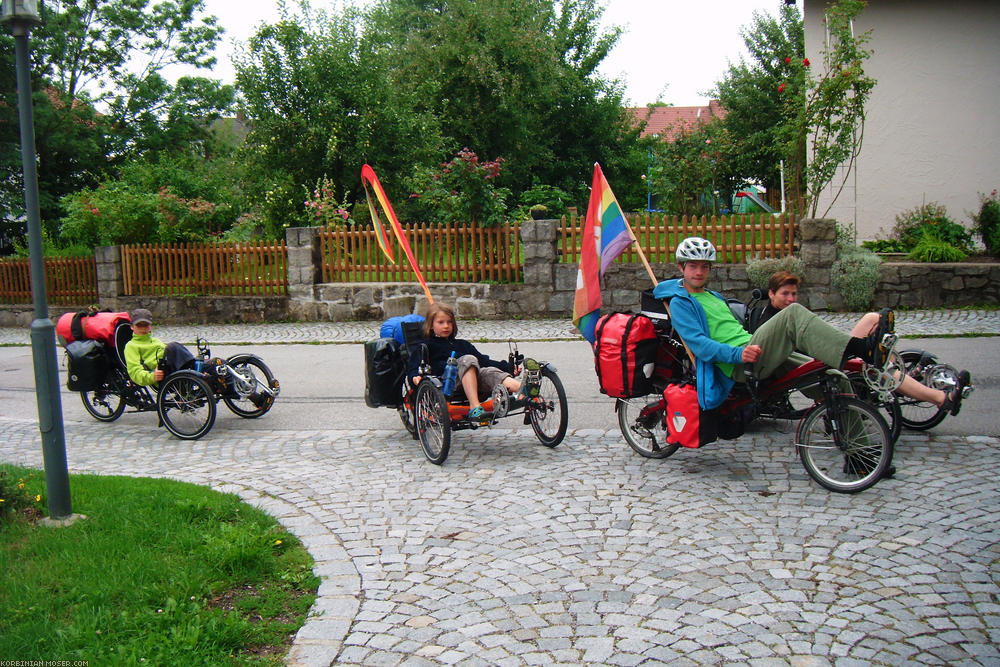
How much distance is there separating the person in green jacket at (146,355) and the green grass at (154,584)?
2438 millimetres

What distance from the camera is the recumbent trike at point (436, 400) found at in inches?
257

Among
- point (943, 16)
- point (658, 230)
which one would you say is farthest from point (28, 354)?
point (943, 16)

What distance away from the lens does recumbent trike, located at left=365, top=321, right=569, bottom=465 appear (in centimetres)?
652

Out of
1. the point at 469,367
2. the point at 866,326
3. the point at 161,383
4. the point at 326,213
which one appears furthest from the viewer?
the point at 326,213

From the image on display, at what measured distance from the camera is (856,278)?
535 inches

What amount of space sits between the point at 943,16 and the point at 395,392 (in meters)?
15.2

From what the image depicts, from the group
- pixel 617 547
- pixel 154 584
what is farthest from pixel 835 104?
pixel 154 584

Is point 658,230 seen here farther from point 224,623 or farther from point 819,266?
point 224,623

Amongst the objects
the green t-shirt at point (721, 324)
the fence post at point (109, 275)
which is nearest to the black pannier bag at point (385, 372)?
the green t-shirt at point (721, 324)

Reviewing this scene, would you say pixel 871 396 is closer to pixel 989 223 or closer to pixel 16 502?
pixel 16 502

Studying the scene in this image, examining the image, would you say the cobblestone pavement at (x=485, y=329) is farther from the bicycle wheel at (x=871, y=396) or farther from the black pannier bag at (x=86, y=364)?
the bicycle wheel at (x=871, y=396)

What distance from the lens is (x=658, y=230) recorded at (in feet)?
46.6

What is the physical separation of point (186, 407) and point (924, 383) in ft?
19.7

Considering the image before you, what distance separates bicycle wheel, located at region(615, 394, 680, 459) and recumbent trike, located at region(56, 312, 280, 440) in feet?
11.4
